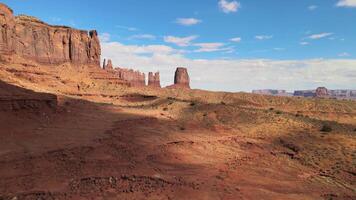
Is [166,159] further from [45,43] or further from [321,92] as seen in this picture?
[321,92]

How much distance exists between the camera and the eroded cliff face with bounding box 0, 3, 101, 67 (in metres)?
58.2

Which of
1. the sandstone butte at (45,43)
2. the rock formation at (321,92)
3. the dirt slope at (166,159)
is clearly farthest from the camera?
the rock formation at (321,92)

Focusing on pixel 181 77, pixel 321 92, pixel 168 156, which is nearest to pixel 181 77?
pixel 181 77

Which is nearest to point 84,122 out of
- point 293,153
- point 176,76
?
point 293,153

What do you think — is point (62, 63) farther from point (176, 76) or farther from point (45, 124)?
point (176, 76)

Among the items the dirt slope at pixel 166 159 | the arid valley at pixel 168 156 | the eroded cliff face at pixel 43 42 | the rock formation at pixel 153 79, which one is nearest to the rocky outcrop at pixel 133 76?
the rock formation at pixel 153 79

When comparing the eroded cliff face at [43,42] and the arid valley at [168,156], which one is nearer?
the arid valley at [168,156]

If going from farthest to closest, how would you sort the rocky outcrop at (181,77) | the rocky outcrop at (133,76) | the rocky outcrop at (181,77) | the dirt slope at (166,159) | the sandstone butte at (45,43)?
the rocky outcrop at (181,77) < the rocky outcrop at (181,77) < the rocky outcrop at (133,76) < the sandstone butte at (45,43) < the dirt slope at (166,159)

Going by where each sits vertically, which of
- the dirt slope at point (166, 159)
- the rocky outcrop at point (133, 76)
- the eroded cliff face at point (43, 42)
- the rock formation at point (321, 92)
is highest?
the eroded cliff face at point (43, 42)

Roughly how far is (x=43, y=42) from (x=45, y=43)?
57cm

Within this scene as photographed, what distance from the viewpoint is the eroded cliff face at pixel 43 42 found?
58.2m

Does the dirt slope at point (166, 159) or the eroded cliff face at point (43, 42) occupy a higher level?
the eroded cliff face at point (43, 42)

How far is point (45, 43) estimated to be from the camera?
7038cm

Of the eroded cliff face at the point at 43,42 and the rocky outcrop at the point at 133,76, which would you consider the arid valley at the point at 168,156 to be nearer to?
the eroded cliff face at the point at 43,42
